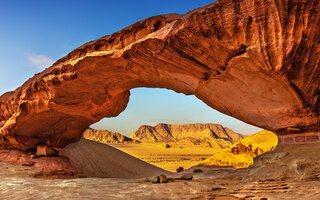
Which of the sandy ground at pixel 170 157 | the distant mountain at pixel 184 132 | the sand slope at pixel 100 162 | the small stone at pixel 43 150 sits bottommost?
the sandy ground at pixel 170 157

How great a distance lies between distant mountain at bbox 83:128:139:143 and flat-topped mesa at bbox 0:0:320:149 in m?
45.1

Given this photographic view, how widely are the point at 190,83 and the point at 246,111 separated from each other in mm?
1732

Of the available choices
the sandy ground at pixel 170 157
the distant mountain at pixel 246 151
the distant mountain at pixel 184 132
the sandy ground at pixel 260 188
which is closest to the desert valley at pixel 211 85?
the sandy ground at pixel 260 188

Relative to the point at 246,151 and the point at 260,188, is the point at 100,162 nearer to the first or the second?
the point at 260,188

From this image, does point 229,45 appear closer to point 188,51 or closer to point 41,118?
point 188,51

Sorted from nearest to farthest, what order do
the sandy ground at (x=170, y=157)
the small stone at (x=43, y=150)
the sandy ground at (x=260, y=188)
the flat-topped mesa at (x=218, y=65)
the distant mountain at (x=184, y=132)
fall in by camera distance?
the sandy ground at (x=260, y=188) < the flat-topped mesa at (x=218, y=65) < the small stone at (x=43, y=150) < the sandy ground at (x=170, y=157) < the distant mountain at (x=184, y=132)

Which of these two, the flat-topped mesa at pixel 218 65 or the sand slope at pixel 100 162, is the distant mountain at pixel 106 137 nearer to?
the sand slope at pixel 100 162

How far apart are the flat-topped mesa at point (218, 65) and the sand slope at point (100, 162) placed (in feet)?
11.3

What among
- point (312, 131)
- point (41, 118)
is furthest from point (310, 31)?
point (41, 118)

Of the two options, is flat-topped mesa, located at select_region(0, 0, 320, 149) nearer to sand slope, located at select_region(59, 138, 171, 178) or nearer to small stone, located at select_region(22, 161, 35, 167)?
small stone, located at select_region(22, 161, 35, 167)

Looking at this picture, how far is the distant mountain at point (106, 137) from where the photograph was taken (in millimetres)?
51862

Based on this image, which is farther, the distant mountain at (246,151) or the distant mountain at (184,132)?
the distant mountain at (184,132)

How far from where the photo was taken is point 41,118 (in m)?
8.56

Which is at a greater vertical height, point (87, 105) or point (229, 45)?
point (229, 45)
